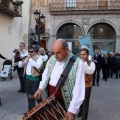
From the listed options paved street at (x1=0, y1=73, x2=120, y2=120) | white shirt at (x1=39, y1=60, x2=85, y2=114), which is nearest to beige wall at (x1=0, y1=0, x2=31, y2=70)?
paved street at (x1=0, y1=73, x2=120, y2=120)

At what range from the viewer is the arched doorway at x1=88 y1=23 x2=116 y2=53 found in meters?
26.9

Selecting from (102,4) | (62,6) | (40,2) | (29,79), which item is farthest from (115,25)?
(29,79)

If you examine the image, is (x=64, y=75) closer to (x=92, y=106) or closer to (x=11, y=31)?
(x=92, y=106)

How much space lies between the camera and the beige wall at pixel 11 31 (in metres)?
13.7

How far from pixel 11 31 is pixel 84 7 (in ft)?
44.0

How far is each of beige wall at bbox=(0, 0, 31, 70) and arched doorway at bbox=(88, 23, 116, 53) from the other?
11936 mm

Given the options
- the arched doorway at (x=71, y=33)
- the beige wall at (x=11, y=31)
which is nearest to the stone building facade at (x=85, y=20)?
the arched doorway at (x=71, y=33)

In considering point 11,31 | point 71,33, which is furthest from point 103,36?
point 11,31

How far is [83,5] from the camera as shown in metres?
26.5

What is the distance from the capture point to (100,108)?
648cm

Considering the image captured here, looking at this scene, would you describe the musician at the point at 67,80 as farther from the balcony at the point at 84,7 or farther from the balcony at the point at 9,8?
the balcony at the point at 84,7

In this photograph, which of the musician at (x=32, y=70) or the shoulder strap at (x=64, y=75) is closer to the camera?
the shoulder strap at (x=64, y=75)

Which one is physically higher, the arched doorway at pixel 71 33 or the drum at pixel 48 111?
the arched doorway at pixel 71 33

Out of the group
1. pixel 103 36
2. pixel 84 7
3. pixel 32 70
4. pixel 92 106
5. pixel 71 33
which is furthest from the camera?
pixel 71 33
